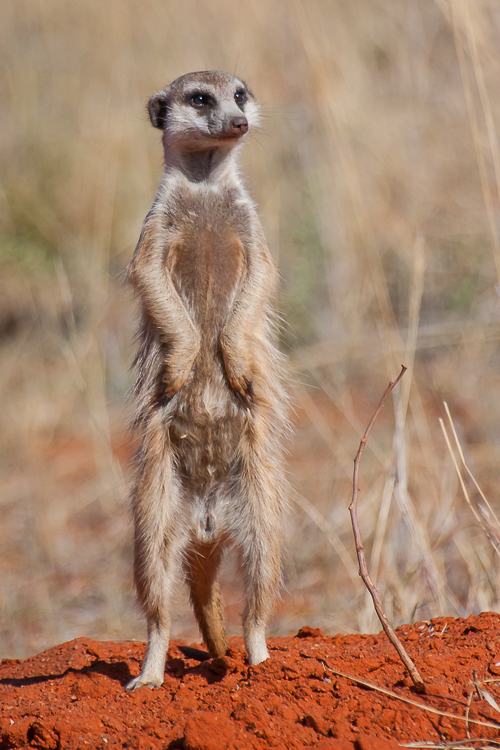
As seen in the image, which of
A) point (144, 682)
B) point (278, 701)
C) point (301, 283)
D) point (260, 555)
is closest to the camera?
point (278, 701)

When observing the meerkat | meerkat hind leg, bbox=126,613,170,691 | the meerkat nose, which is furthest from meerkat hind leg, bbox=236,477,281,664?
the meerkat nose

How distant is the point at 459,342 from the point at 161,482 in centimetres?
351

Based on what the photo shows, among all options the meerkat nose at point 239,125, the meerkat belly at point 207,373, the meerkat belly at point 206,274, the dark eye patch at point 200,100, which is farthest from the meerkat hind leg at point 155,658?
the dark eye patch at point 200,100

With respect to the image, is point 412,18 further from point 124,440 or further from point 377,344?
point 124,440

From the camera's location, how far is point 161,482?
254 cm

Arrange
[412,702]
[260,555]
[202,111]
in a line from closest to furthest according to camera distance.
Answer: [412,702] → [260,555] → [202,111]

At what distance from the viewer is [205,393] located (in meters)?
2.65

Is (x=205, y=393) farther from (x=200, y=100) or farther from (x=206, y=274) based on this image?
(x=200, y=100)

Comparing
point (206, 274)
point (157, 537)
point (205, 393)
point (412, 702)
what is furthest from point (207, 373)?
point (412, 702)

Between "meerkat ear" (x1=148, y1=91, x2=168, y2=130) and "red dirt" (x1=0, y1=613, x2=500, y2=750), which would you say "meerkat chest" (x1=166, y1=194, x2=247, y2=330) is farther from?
"red dirt" (x1=0, y1=613, x2=500, y2=750)

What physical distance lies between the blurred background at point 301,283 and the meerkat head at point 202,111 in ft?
3.03

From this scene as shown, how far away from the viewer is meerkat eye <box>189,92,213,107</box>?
2.92 metres

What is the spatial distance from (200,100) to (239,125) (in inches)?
12.3

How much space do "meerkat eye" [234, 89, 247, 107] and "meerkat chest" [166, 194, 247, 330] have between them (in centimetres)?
53
